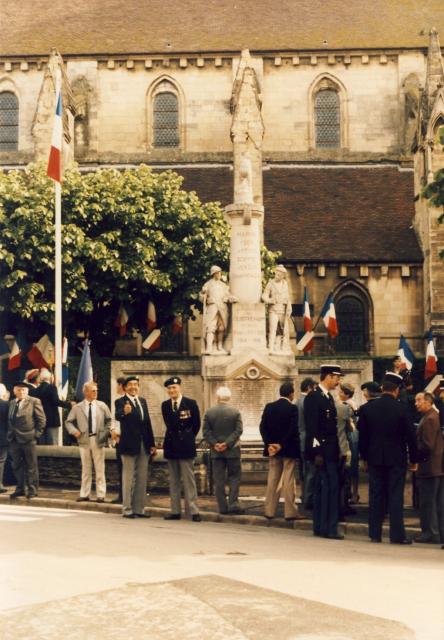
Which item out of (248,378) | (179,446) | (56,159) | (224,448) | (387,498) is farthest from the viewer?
(56,159)

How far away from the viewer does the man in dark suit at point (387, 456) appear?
11406mm

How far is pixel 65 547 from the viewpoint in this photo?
33.4 ft

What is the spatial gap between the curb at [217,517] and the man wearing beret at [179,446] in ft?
1.33

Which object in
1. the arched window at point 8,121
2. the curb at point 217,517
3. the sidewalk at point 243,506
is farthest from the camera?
the arched window at point 8,121

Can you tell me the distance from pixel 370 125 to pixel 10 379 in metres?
17.7

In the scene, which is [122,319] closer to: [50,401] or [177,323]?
[177,323]

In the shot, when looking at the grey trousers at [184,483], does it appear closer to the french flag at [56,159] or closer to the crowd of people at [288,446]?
the crowd of people at [288,446]

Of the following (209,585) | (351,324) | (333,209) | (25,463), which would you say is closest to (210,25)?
(333,209)

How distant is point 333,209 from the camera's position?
35625 mm

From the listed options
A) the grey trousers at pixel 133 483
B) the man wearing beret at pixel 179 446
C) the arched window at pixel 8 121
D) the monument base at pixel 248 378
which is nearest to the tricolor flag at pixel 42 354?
the monument base at pixel 248 378

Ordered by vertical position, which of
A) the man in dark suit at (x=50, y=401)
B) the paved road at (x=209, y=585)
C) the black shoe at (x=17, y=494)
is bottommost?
the paved road at (x=209, y=585)

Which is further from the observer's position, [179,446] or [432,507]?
[179,446]

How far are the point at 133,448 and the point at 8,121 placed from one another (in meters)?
28.5

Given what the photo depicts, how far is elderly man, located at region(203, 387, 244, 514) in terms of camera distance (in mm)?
13250
